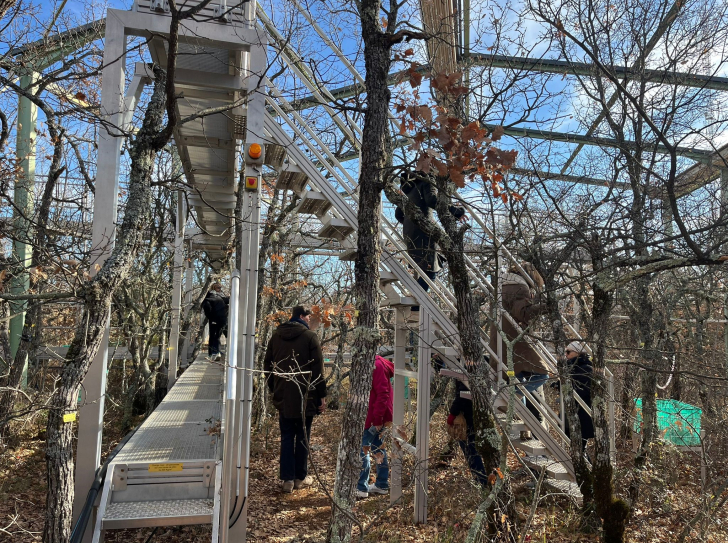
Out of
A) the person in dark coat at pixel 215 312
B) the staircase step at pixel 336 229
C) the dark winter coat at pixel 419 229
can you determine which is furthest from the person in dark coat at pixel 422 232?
the person in dark coat at pixel 215 312

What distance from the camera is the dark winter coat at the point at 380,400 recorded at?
6812 mm

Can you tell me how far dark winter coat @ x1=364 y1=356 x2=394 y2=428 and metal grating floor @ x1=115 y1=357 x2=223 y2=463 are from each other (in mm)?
1883

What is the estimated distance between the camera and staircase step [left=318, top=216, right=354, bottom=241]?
234 inches

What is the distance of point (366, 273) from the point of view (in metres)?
4.27

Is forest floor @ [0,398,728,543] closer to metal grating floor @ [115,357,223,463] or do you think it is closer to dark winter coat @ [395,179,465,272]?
metal grating floor @ [115,357,223,463]

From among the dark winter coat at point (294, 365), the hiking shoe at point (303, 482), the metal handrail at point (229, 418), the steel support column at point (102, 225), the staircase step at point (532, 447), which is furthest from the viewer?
the hiking shoe at point (303, 482)

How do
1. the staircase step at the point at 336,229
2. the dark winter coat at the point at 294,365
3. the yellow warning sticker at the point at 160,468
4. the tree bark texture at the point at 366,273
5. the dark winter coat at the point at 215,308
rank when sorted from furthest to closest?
the dark winter coat at the point at 215,308 < the dark winter coat at the point at 294,365 < the staircase step at the point at 336,229 < the yellow warning sticker at the point at 160,468 < the tree bark texture at the point at 366,273

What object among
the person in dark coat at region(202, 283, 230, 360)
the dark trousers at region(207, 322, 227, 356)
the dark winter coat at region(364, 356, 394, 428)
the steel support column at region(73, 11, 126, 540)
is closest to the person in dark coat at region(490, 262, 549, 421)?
the dark winter coat at region(364, 356, 394, 428)

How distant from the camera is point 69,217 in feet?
36.5

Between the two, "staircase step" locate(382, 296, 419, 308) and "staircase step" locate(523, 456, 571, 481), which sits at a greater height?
"staircase step" locate(382, 296, 419, 308)

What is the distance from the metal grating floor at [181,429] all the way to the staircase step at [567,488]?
3.82 meters

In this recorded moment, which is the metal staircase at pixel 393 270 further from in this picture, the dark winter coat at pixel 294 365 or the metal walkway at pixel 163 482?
the metal walkway at pixel 163 482

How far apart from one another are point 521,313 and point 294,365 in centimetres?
277

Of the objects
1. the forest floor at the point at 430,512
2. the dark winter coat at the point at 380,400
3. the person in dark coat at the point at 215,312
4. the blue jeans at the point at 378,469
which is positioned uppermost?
the person in dark coat at the point at 215,312
